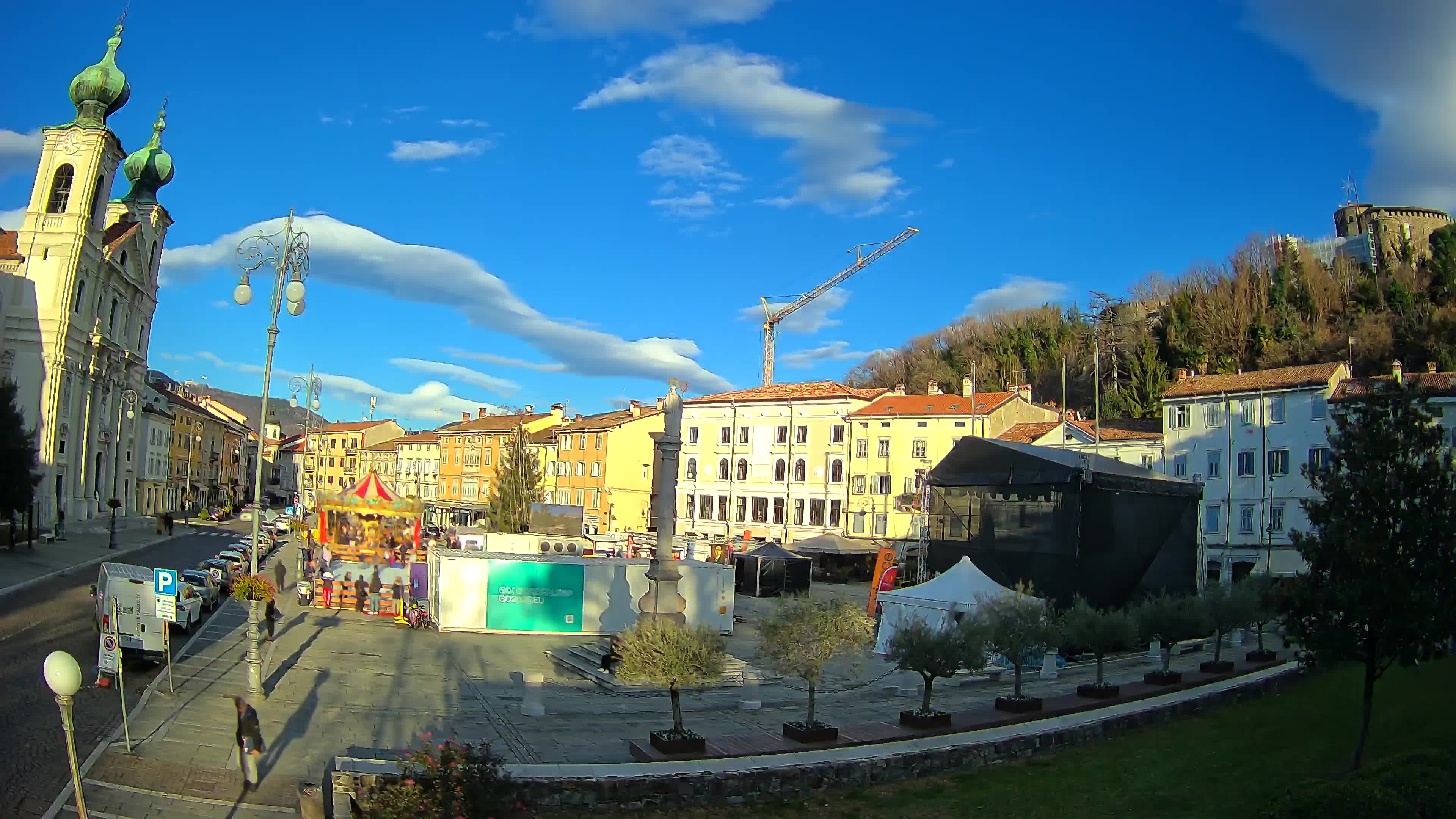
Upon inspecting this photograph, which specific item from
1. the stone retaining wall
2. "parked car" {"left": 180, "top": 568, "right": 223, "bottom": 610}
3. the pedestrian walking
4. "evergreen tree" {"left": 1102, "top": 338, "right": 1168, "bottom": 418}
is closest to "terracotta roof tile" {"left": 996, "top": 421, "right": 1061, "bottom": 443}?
"evergreen tree" {"left": 1102, "top": 338, "right": 1168, "bottom": 418}

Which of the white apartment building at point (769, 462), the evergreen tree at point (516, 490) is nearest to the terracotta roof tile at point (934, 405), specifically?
the white apartment building at point (769, 462)

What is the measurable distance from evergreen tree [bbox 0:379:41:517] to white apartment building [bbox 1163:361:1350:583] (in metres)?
50.7

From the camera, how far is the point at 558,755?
15.1 metres

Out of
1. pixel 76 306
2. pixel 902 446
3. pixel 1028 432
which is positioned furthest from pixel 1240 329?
pixel 76 306

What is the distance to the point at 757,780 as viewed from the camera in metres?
13.3

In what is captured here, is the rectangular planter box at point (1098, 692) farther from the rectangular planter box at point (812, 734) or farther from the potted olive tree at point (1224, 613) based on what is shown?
the rectangular planter box at point (812, 734)

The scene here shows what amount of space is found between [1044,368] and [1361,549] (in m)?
73.3

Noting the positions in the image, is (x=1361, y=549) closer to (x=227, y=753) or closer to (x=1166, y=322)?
(x=227, y=753)

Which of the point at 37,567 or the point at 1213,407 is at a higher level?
the point at 1213,407

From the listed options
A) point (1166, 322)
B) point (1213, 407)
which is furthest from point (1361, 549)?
point (1166, 322)

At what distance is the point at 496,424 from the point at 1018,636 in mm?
74599

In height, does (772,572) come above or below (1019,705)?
above

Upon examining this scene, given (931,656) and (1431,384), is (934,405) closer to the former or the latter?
(1431,384)

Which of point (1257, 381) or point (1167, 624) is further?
point (1257, 381)
